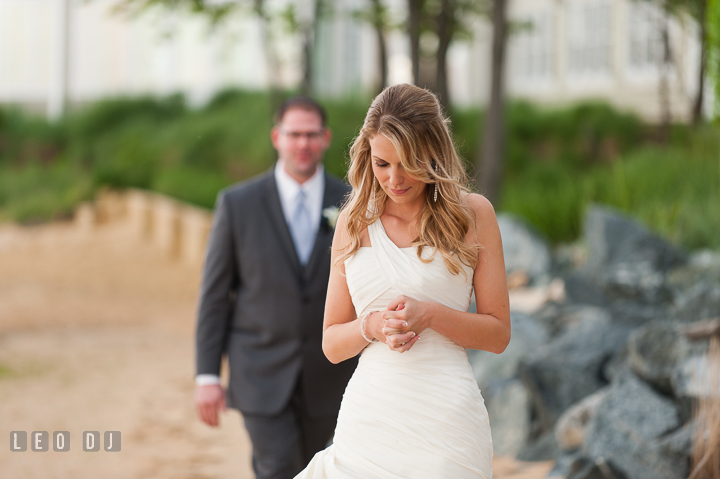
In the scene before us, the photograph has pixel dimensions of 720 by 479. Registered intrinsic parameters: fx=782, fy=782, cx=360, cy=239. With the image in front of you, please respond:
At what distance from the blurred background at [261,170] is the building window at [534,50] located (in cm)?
9

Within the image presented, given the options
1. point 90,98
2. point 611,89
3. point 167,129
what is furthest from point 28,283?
point 611,89

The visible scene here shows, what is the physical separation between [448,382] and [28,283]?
13.5 m

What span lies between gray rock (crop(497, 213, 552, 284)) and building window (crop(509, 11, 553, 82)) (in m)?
11.8

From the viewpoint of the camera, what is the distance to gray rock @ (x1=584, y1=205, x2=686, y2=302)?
24.8 ft

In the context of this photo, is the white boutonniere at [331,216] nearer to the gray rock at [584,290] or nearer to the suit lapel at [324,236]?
the suit lapel at [324,236]

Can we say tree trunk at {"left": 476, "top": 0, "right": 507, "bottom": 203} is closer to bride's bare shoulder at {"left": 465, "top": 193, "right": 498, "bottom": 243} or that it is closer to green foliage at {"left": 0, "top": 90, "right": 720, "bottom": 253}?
green foliage at {"left": 0, "top": 90, "right": 720, "bottom": 253}

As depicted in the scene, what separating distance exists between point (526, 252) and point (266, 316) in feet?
24.8

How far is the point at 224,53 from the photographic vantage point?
2094cm

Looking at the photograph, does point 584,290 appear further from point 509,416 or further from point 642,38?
point 642,38

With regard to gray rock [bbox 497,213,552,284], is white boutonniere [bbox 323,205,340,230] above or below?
above

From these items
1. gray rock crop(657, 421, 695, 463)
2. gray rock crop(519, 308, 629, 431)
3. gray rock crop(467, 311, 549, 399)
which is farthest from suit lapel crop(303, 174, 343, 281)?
gray rock crop(467, 311, 549, 399)

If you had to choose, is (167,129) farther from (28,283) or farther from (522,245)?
(522,245)

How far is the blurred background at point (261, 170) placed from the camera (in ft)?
22.8

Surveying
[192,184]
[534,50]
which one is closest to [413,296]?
[192,184]
